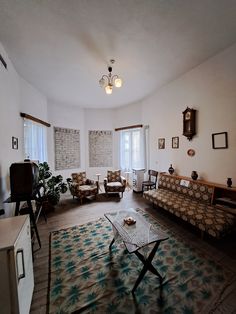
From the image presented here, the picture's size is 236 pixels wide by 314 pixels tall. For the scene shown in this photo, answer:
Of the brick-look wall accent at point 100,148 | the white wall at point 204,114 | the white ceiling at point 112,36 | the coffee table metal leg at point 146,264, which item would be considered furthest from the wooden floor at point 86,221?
the white ceiling at point 112,36

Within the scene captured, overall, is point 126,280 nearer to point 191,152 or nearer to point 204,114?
point 191,152

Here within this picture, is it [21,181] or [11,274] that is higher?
[21,181]

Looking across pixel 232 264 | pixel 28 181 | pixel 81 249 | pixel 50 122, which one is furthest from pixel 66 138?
pixel 232 264

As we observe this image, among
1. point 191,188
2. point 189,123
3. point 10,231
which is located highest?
point 189,123

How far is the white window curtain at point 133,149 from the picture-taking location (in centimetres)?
522

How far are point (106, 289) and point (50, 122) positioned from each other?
4.67m

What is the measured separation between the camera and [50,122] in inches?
190

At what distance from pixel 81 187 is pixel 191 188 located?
2.95 meters

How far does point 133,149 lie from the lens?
5695 mm

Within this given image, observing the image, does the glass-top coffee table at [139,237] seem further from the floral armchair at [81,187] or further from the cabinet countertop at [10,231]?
the floral armchair at [81,187]

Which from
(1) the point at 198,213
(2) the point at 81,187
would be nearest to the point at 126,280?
(1) the point at 198,213

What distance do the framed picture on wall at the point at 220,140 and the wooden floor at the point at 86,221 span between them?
1599 millimetres

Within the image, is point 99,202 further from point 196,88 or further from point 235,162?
point 196,88

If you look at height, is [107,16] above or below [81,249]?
above
